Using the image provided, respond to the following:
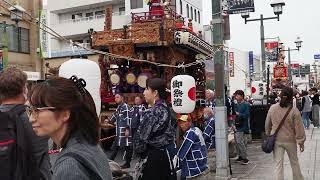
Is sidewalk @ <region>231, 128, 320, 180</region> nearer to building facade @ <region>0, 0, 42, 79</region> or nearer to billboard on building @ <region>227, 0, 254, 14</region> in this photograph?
billboard on building @ <region>227, 0, 254, 14</region>

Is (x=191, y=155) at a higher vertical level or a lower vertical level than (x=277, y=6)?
lower

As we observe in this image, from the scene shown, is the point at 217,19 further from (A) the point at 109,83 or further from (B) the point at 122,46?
(A) the point at 109,83

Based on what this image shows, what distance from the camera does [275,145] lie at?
23.3ft

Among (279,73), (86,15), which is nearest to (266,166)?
(279,73)

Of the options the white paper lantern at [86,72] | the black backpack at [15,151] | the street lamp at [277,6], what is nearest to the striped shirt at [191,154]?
the white paper lantern at [86,72]

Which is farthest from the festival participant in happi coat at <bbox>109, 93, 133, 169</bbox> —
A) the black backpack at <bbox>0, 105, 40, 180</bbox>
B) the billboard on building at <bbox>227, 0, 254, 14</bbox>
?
the black backpack at <bbox>0, 105, 40, 180</bbox>

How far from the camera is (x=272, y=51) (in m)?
25.0

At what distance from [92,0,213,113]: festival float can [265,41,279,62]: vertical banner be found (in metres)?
11.3

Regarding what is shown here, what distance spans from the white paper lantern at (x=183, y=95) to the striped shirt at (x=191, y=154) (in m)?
3.70

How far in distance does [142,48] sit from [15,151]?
414 inches

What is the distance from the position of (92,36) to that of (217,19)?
5.93 metres

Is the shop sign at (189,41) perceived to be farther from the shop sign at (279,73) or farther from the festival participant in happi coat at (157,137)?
the festival participant in happi coat at (157,137)

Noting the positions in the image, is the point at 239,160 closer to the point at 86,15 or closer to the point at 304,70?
the point at 86,15

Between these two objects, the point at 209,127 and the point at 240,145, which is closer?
the point at 209,127
